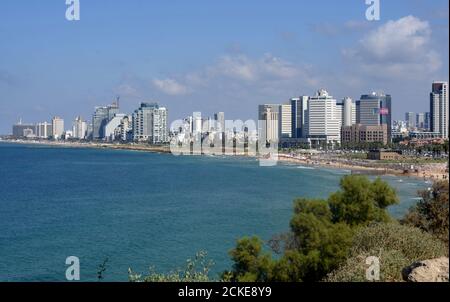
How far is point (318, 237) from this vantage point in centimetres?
652

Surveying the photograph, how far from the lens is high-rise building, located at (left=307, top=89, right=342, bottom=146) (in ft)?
202

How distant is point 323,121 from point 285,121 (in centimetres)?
1051

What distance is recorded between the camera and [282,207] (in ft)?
52.8

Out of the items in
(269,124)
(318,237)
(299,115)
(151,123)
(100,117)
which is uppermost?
(100,117)

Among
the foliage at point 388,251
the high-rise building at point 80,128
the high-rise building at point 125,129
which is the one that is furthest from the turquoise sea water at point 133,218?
the high-rise building at point 80,128

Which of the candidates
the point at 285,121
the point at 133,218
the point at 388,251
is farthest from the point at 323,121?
the point at 388,251

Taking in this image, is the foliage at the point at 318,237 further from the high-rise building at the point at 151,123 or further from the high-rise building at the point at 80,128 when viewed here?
the high-rise building at the point at 80,128

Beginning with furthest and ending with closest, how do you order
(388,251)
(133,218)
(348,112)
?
(348,112) → (133,218) → (388,251)

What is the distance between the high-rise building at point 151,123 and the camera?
7600 centimetres

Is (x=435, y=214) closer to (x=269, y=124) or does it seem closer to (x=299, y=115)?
(x=269, y=124)

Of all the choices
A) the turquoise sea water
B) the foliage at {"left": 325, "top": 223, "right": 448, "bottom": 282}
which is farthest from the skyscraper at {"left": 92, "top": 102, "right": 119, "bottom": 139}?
the foliage at {"left": 325, "top": 223, "right": 448, "bottom": 282}

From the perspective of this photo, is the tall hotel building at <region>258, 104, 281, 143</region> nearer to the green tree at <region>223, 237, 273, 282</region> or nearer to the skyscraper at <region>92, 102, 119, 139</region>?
the skyscraper at <region>92, 102, 119, 139</region>
